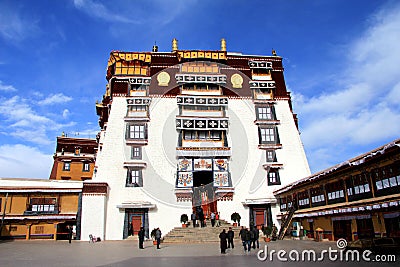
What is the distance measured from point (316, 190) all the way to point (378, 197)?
7284mm

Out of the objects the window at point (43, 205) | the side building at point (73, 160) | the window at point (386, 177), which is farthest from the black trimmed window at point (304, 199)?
the side building at point (73, 160)

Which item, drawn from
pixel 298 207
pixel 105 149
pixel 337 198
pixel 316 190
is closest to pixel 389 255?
pixel 337 198

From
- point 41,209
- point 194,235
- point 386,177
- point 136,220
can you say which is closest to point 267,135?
point 194,235

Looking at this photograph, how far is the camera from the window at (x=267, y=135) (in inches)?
1404

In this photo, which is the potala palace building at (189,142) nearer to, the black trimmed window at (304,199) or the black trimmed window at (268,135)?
the black trimmed window at (268,135)

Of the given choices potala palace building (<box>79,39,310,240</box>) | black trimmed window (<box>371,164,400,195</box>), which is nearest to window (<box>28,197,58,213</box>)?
potala palace building (<box>79,39,310,240</box>)

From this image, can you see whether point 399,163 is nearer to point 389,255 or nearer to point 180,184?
point 389,255

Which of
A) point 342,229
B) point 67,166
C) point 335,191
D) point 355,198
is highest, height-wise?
point 67,166

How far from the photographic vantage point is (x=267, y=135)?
3594 cm

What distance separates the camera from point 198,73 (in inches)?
1496

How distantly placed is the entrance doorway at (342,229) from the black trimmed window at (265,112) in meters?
16.2

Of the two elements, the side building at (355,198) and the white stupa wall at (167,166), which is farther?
the white stupa wall at (167,166)

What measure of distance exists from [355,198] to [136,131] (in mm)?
22783

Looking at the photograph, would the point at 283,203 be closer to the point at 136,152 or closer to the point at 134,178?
the point at 134,178
